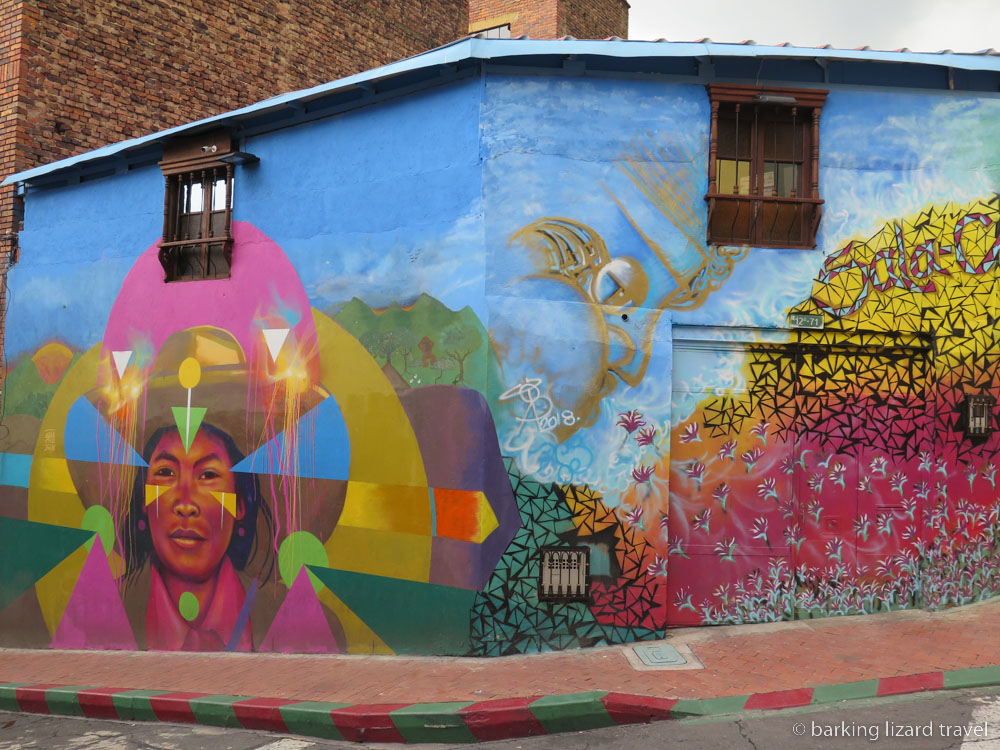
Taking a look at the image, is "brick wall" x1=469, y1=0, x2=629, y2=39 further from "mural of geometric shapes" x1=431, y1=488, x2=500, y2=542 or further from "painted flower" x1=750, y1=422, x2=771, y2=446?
"mural of geometric shapes" x1=431, y1=488, x2=500, y2=542

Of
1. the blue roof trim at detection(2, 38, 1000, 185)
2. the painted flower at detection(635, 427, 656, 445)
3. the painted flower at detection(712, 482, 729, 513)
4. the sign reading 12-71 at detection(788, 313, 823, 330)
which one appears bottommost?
the painted flower at detection(712, 482, 729, 513)

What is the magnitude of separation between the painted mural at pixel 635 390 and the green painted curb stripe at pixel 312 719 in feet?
4.63

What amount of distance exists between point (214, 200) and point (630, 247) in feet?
15.5

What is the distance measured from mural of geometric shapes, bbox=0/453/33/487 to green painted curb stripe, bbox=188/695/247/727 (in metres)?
5.66

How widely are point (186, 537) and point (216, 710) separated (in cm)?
312

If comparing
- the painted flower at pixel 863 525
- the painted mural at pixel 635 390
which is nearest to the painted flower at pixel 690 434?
the painted mural at pixel 635 390

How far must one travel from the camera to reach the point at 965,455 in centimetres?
756

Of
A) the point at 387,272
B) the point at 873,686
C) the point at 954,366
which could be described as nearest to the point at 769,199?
the point at 954,366

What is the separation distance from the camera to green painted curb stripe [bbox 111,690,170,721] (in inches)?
262

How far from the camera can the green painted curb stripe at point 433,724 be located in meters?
5.57

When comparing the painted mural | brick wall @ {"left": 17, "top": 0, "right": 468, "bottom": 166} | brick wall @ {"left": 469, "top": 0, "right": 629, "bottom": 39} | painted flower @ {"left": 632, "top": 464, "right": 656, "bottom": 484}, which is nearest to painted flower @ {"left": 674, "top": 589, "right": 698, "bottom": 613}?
the painted mural

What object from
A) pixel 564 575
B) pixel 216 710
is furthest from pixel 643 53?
pixel 216 710

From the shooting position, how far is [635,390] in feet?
23.6

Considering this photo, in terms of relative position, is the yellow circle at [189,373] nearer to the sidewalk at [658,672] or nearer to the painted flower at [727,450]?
the sidewalk at [658,672]
